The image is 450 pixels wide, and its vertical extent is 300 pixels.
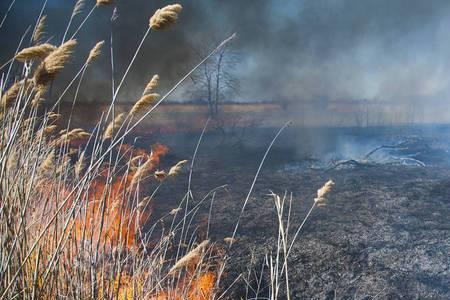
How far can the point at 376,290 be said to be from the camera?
436 cm

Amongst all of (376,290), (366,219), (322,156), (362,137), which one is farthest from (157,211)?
(362,137)

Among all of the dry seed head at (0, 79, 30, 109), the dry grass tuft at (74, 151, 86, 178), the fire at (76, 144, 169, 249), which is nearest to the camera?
the dry seed head at (0, 79, 30, 109)

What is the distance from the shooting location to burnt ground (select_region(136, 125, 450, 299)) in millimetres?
4539

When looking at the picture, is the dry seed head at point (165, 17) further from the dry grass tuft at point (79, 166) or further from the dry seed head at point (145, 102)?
the dry grass tuft at point (79, 166)

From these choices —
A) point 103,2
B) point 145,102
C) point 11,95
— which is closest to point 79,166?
point 11,95

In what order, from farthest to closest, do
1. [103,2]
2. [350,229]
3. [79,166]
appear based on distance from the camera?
1. [350,229]
2. [79,166]
3. [103,2]

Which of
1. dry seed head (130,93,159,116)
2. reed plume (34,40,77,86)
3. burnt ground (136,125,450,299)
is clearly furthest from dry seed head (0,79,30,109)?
burnt ground (136,125,450,299)

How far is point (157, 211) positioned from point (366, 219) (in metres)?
3.77

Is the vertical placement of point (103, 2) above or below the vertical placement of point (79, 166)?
above

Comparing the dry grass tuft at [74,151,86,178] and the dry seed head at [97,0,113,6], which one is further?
the dry grass tuft at [74,151,86,178]

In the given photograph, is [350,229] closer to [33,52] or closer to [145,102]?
[145,102]

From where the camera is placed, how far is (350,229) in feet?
20.6

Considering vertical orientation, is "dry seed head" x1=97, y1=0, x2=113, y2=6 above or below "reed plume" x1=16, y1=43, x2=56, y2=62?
above

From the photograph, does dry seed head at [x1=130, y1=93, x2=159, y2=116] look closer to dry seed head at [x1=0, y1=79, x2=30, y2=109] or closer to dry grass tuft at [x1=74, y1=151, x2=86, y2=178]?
dry seed head at [x1=0, y1=79, x2=30, y2=109]
